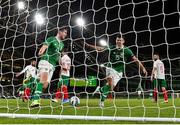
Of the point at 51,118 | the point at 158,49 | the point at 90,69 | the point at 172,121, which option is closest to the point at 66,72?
the point at 51,118

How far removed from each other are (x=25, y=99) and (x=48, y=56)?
14.1 ft

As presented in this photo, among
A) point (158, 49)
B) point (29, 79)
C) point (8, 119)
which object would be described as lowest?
point (8, 119)

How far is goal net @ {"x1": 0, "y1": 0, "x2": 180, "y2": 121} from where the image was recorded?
224 inches

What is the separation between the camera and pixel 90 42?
56.4 feet

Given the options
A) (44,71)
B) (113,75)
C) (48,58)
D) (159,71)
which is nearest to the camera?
(44,71)

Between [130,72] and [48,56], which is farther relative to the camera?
[130,72]

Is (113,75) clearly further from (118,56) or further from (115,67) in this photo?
(118,56)

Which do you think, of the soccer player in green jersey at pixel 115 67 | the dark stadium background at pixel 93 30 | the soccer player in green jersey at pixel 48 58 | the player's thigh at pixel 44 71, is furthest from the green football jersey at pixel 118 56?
the dark stadium background at pixel 93 30

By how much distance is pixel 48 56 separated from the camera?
6562mm

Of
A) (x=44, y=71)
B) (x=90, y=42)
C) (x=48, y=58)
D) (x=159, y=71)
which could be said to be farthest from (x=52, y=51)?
(x=90, y=42)

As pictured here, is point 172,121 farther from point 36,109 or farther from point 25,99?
point 25,99

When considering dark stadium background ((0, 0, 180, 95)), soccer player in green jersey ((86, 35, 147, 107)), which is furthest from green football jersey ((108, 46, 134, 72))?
dark stadium background ((0, 0, 180, 95))

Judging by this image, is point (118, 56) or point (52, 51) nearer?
point (52, 51)

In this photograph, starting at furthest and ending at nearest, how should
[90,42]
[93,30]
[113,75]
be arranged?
[90,42], [93,30], [113,75]
